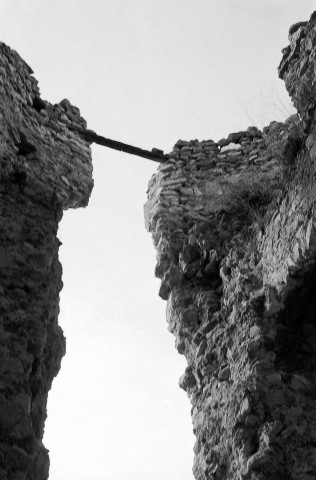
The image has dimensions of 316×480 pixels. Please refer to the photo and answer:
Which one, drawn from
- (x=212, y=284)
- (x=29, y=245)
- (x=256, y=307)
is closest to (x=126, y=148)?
(x=212, y=284)

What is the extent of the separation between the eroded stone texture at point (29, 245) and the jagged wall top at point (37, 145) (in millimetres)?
11

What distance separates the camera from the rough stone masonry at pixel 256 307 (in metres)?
5.46

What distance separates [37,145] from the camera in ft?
21.5

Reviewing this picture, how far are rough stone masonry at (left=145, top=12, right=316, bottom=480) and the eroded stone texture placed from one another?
1514 mm

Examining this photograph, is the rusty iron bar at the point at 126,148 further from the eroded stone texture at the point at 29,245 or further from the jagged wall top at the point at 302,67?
the jagged wall top at the point at 302,67

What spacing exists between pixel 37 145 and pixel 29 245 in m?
1.57

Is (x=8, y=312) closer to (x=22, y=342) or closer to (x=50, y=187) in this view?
(x=22, y=342)

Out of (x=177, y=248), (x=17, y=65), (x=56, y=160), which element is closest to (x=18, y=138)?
(x=56, y=160)

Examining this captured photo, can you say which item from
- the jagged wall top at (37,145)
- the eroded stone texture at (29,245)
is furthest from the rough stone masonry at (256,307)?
the eroded stone texture at (29,245)

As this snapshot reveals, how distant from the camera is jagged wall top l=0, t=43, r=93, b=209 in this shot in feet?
19.6

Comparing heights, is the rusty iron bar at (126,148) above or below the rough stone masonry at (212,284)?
above

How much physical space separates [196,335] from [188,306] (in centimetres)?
39

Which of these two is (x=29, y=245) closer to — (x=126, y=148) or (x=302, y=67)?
(x=302, y=67)

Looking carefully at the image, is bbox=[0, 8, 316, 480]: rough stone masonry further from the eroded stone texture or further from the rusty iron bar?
the rusty iron bar
